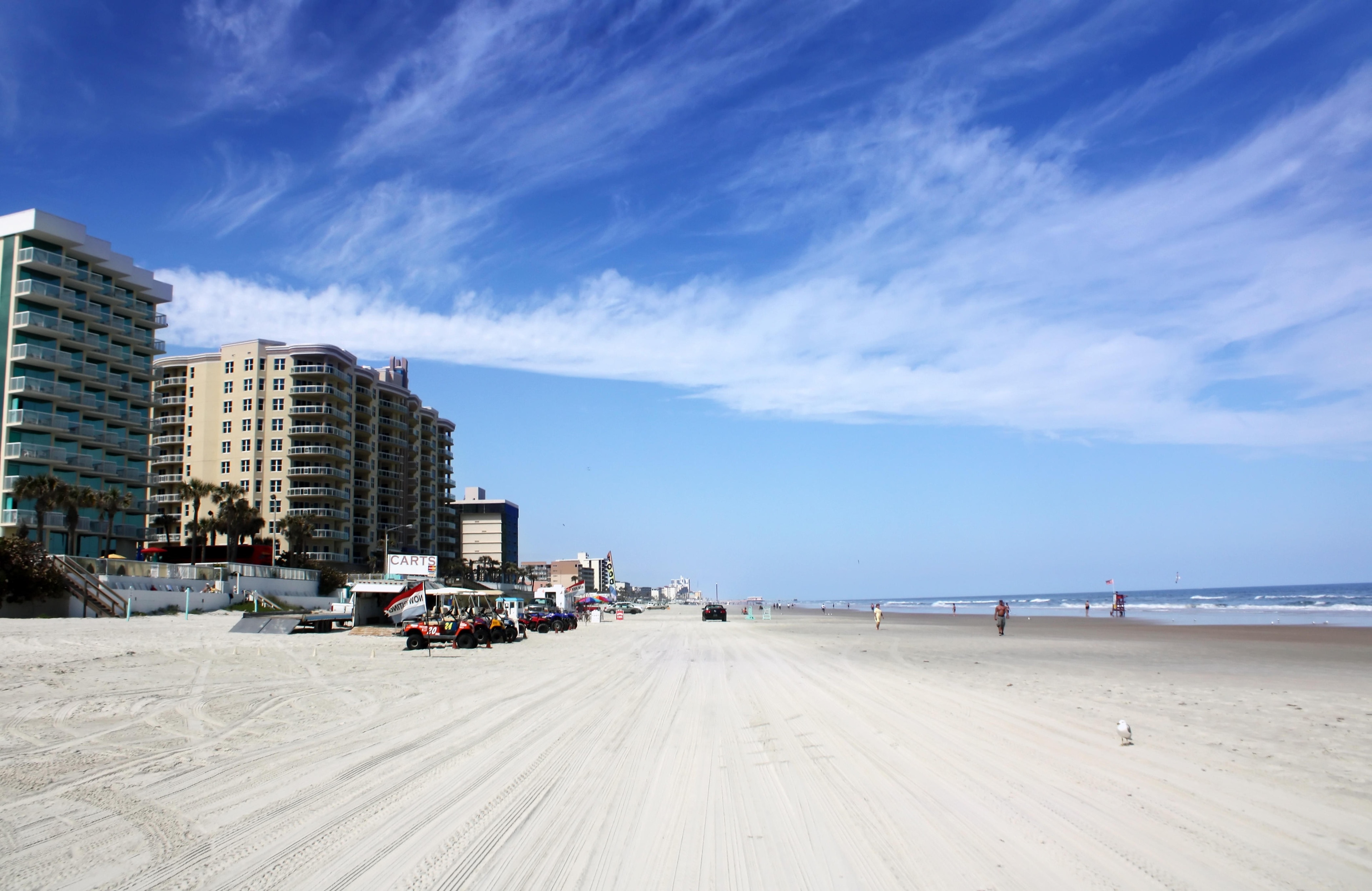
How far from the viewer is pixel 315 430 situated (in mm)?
87250

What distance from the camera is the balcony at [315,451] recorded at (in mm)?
86688

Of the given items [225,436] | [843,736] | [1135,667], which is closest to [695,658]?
[1135,667]

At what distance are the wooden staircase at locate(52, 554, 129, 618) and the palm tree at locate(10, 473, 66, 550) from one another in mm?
13854

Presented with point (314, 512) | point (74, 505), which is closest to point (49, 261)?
point (74, 505)

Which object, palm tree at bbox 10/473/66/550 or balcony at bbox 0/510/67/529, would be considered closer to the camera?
palm tree at bbox 10/473/66/550

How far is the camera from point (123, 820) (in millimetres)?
7742

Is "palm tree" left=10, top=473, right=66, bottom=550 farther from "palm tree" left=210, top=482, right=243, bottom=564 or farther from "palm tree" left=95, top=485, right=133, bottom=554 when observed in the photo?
"palm tree" left=210, top=482, right=243, bottom=564

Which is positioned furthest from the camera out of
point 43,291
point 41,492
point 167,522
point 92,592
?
point 167,522

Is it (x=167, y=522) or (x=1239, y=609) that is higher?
(x=167, y=522)

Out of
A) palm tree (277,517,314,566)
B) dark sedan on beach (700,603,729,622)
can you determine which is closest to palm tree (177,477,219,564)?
palm tree (277,517,314,566)

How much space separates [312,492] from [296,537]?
1186cm

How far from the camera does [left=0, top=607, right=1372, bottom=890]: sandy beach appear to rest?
6.48 m

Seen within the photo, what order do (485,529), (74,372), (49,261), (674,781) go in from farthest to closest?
(485,529), (74,372), (49,261), (674,781)

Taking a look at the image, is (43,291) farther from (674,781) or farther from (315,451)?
(674,781)
